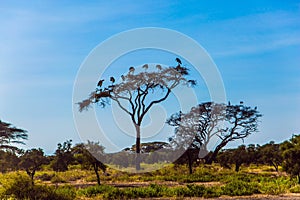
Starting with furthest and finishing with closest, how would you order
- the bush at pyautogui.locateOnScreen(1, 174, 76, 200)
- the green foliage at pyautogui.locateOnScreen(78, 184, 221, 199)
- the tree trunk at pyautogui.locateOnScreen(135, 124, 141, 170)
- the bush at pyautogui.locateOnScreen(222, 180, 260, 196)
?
1. the tree trunk at pyautogui.locateOnScreen(135, 124, 141, 170)
2. the bush at pyautogui.locateOnScreen(222, 180, 260, 196)
3. the green foliage at pyautogui.locateOnScreen(78, 184, 221, 199)
4. the bush at pyautogui.locateOnScreen(1, 174, 76, 200)

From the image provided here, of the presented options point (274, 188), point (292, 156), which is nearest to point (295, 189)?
point (274, 188)

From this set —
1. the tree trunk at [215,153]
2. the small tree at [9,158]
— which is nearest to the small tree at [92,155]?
the small tree at [9,158]

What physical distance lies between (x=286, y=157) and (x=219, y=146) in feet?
106

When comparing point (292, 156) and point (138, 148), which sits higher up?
point (138, 148)

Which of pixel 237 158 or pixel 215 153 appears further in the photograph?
pixel 215 153

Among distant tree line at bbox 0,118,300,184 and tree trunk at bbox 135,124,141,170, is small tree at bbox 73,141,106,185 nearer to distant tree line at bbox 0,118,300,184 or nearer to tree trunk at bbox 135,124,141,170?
distant tree line at bbox 0,118,300,184

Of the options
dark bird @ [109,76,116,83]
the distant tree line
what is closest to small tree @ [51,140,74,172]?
the distant tree line

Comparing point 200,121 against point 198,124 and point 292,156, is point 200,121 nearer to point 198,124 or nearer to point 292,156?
point 198,124

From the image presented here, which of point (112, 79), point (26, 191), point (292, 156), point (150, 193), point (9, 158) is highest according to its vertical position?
point (112, 79)

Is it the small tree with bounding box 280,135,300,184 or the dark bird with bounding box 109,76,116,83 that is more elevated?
the dark bird with bounding box 109,76,116,83

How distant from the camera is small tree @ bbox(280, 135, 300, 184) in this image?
1029 inches

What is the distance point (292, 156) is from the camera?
26.5m

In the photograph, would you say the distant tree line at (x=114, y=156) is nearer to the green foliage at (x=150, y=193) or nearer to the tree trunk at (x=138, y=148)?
the tree trunk at (x=138, y=148)

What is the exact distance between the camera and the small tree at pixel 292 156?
85.8ft
